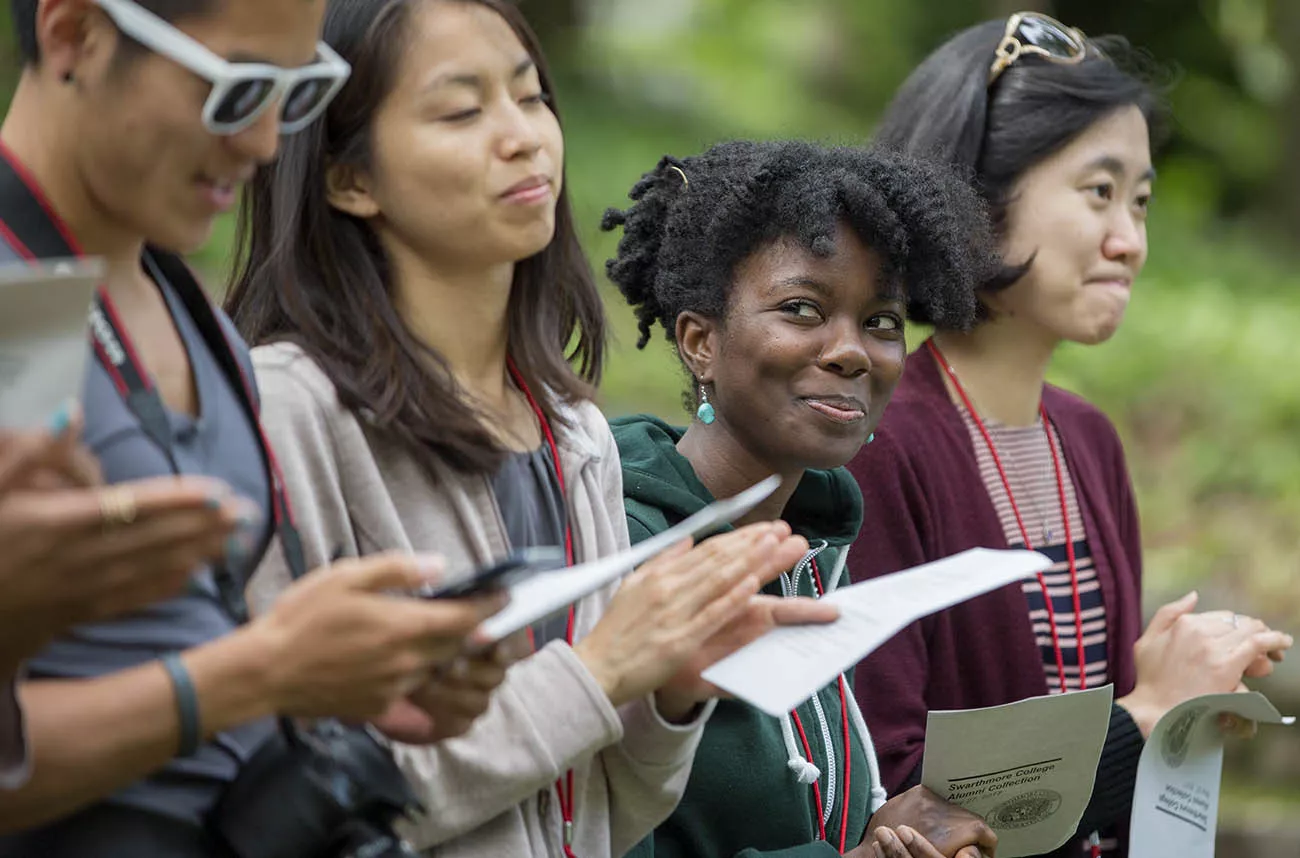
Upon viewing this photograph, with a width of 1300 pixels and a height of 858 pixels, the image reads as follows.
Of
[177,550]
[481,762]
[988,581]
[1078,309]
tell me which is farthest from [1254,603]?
[177,550]

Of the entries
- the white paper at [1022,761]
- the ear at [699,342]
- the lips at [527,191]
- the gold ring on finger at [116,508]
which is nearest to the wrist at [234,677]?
the gold ring on finger at [116,508]

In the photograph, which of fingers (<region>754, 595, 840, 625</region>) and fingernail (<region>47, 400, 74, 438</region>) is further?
fingers (<region>754, 595, 840, 625</region>)

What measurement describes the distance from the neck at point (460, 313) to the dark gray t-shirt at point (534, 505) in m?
0.10

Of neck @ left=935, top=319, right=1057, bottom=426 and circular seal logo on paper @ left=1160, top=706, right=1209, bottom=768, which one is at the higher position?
neck @ left=935, top=319, right=1057, bottom=426

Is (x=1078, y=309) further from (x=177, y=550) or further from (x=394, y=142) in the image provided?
(x=177, y=550)

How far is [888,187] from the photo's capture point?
9.36ft

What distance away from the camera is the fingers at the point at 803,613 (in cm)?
209

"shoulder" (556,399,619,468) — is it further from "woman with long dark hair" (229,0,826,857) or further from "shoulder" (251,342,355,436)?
"shoulder" (251,342,355,436)

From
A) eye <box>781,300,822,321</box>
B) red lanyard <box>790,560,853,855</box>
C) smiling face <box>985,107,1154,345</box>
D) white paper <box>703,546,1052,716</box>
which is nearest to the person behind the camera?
white paper <box>703,546,1052,716</box>

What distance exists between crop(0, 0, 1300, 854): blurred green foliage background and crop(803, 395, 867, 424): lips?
0.61 metres

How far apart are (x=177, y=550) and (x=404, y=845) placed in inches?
21.3

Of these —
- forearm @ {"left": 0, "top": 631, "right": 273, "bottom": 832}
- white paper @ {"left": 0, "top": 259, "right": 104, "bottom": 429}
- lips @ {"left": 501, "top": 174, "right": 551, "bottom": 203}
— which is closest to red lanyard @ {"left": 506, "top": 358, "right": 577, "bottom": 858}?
lips @ {"left": 501, "top": 174, "right": 551, "bottom": 203}

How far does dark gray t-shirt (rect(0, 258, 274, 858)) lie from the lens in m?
1.62

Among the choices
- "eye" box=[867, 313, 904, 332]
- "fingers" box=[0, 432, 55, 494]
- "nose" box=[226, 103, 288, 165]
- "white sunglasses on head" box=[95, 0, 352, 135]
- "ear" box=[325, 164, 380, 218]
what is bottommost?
"eye" box=[867, 313, 904, 332]
